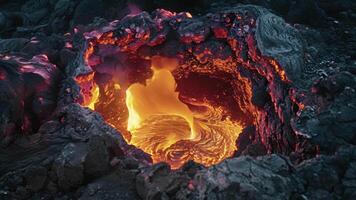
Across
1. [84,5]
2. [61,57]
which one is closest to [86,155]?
[61,57]

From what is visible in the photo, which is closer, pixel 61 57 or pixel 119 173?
pixel 119 173

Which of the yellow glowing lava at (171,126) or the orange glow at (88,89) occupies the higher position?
the orange glow at (88,89)

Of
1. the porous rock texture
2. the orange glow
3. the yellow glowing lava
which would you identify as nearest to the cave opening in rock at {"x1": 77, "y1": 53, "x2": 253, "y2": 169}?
the yellow glowing lava

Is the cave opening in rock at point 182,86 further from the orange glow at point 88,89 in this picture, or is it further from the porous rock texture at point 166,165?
the porous rock texture at point 166,165

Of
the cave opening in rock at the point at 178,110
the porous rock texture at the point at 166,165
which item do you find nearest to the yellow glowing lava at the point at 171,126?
the cave opening in rock at the point at 178,110

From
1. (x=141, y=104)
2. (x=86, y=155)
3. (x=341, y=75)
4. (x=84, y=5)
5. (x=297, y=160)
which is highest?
(x=84, y=5)

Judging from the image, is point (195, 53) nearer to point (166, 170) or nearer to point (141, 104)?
point (141, 104)
